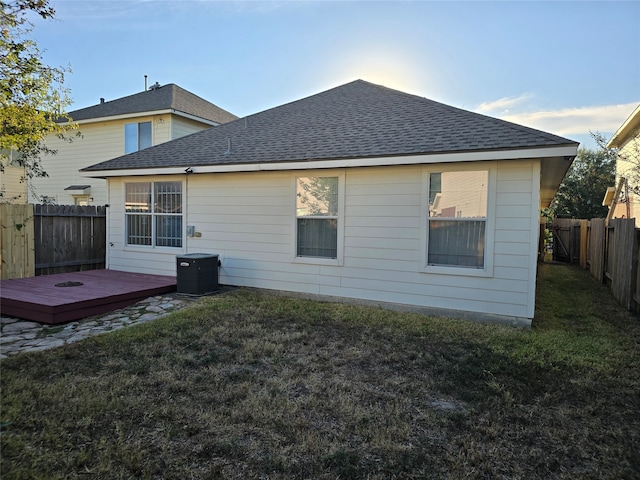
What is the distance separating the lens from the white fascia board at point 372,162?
17.9 feet

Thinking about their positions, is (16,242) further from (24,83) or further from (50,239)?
(24,83)

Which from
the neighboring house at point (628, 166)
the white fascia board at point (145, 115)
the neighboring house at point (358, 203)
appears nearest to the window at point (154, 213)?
the neighboring house at point (358, 203)

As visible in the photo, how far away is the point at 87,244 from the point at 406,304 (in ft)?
27.4

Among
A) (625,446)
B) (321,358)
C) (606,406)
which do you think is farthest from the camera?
(321,358)

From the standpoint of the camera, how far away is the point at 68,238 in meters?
9.77

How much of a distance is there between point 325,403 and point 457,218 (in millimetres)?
3988

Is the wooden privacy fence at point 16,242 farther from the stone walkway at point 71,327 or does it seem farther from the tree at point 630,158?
the tree at point 630,158

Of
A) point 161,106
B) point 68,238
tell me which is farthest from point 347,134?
point 161,106

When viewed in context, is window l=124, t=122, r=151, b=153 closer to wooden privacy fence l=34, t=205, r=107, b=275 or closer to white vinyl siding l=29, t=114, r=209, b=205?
white vinyl siding l=29, t=114, r=209, b=205

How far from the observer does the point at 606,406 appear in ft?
11.2

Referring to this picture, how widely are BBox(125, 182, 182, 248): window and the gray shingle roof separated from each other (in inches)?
22.9

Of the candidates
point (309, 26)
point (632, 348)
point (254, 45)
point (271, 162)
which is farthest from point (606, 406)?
point (254, 45)

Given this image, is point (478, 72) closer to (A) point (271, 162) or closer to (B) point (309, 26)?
(B) point (309, 26)

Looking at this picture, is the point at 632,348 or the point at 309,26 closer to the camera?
the point at 632,348
